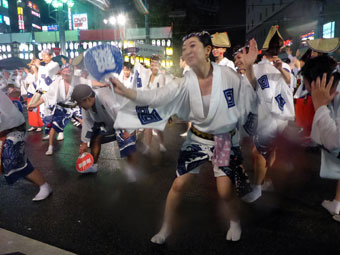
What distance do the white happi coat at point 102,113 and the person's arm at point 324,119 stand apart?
2596 millimetres

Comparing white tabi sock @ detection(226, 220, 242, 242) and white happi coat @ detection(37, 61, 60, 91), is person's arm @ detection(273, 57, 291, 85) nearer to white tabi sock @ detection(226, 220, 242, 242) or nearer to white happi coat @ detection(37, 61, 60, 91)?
white tabi sock @ detection(226, 220, 242, 242)

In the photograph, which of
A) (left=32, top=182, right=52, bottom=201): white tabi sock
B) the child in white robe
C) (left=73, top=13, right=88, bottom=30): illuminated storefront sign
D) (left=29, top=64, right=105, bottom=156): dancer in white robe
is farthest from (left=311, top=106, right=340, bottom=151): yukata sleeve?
(left=73, top=13, right=88, bottom=30): illuminated storefront sign

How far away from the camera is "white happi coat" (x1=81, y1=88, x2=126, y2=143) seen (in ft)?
13.2

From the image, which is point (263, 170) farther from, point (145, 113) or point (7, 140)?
point (7, 140)

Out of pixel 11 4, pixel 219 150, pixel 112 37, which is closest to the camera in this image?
pixel 219 150

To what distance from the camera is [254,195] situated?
11.3 feet

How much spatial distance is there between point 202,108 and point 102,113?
2195 millimetres

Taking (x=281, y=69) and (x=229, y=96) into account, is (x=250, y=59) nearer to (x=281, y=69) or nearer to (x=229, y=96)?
(x=229, y=96)

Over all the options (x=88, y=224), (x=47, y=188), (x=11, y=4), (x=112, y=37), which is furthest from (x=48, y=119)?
(x=11, y=4)

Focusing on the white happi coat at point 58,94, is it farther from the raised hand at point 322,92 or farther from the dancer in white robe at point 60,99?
the raised hand at point 322,92

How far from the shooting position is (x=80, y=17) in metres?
41.6

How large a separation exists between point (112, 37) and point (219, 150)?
1336 inches

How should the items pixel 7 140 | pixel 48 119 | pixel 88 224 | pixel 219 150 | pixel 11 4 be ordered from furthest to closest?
pixel 11 4
pixel 48 119
pixel 7 140
pixel 88 224
pixel 219 150

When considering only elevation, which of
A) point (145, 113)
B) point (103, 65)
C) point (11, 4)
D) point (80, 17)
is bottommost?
point (145, 113)
